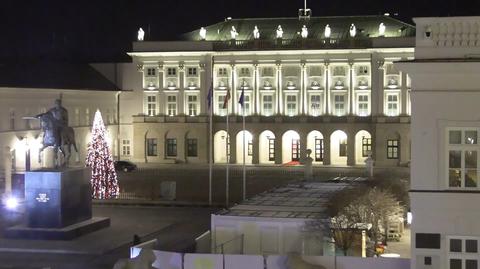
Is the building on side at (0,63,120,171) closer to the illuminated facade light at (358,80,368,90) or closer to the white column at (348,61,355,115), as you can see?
the white column at (348,61,355,115)

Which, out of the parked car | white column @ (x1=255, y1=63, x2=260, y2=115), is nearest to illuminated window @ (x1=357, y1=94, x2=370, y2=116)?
white column @ (x1=255, y1=63, x2=260, y2=115)

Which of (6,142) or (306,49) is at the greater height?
(306,49)

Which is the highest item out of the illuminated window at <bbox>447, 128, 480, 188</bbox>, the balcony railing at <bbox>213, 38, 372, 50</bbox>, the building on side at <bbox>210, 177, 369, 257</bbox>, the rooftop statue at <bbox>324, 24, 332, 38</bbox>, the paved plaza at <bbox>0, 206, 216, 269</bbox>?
the rooftop statue at <bbox>324, 24, 332, 38</bbox>

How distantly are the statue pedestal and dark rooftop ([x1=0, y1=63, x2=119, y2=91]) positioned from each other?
31503 mm

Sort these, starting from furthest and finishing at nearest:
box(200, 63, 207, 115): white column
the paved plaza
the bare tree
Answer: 1. box(200, 63, 207, 115): white column
2. the paved plaza
3. the bare tree

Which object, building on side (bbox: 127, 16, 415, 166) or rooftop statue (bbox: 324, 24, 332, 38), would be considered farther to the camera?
rooftop statue (bbox: 324, 24, 332, 38)

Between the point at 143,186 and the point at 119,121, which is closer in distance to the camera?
the point at 143,186

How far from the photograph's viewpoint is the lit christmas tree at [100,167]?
4909 centimetres

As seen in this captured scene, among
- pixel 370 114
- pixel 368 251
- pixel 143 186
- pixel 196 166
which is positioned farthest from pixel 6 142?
pixel 368 251

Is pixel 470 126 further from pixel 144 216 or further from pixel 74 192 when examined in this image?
pixel 144 216

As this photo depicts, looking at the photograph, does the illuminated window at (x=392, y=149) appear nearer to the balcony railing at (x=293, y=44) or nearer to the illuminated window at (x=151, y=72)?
the balcony railing at (x=293, y=44)

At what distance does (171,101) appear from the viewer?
81.9 meters

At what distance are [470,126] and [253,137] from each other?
202 feet

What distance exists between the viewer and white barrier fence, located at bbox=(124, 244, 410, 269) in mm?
19516
